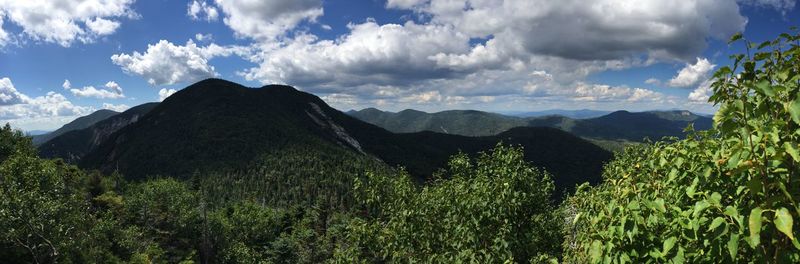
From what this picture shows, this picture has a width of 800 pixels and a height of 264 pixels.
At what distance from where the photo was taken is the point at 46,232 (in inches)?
1634

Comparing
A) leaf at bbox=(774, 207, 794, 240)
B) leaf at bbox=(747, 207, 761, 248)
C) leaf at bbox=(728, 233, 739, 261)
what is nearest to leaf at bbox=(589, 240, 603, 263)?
leaf at bbox=(728, 233, 739, 261)

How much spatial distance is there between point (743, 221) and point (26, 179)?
230 ft

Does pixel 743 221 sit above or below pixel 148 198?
above

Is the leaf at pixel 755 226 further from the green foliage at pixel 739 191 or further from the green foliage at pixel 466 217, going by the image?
the green foliage at pixel 466 217

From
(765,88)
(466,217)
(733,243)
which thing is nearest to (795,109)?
(765,88)

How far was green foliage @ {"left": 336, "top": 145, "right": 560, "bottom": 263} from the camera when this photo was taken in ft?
40.6

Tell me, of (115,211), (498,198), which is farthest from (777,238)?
(115,211)

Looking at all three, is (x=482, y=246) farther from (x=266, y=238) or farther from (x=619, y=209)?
(x=266, y=238)

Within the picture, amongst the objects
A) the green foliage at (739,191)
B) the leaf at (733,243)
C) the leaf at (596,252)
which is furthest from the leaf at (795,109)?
the leaf at (596,252)

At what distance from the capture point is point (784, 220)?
3.47 m

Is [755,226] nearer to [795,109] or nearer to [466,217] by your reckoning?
[795,109]

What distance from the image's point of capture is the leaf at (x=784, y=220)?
11.2 ft

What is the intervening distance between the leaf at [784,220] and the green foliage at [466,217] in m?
8.36

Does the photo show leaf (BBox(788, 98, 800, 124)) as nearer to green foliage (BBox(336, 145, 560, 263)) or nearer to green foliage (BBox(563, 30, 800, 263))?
green foliage (BBox(563, 30, 800, 263))
